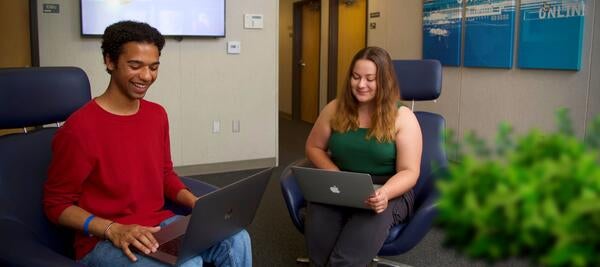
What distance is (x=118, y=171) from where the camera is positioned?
1.66 meters

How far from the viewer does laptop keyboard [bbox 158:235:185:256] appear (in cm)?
159

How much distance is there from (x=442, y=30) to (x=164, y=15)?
2.61 m

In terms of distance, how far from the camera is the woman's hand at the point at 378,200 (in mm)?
2059

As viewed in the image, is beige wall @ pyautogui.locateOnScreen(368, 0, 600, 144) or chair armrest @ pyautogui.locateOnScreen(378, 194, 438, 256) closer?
chair armrest @ pyautogui.locateOnScreen(378, 194, 438, 256)

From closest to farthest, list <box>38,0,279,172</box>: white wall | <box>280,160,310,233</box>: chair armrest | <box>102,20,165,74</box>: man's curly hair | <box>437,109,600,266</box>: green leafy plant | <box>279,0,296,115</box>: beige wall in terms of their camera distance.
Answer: <box>437,109,600,266</box>: green leafy plant
<box>102,20,165,74</box>: man's curly hair
<box>280,160,310,233</box>: chair armrest
<box>38,0,279,172</box>: white wall
<box>279,0,296,115</box>: beige wall

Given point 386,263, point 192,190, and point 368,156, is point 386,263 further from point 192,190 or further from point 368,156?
point 192,190

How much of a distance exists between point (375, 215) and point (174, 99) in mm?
3016

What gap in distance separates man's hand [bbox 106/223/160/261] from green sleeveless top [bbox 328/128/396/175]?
1006 mm

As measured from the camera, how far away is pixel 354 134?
2305 millimetres

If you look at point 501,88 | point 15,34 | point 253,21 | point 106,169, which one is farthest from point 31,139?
point 501,88

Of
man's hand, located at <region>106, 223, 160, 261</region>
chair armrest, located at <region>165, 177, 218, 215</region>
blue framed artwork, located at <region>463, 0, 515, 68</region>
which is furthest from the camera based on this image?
blue framed artwork, located at <region>463, 0, 515, 68</region>

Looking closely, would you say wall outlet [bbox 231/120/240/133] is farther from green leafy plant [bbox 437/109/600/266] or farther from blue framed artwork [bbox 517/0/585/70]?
green leafy plant [bbox 437/109/600/266]

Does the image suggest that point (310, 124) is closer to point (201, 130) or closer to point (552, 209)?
point (201, 130)

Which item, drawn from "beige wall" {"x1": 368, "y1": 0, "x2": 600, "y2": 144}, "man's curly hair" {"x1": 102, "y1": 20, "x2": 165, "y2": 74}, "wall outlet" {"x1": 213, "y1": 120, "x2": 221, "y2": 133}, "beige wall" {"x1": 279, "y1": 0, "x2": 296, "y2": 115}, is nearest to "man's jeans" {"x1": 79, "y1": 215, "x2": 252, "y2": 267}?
"man's curly hair" {"x1": 102, "y1": 20, "x2": 165, "y2": 74}
